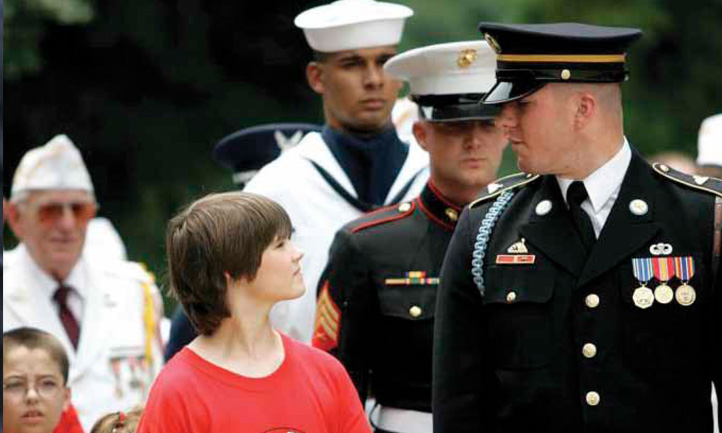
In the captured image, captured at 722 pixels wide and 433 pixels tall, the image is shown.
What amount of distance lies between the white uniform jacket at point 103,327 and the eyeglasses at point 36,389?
5.84 feet

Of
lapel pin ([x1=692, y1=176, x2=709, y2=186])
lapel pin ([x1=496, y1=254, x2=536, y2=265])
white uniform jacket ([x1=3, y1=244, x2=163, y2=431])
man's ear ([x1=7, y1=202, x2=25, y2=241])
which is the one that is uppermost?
lapel pin ([x1=692, y1=176, x2=709, y2=186])

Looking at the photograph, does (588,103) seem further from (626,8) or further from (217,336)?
(626,8)

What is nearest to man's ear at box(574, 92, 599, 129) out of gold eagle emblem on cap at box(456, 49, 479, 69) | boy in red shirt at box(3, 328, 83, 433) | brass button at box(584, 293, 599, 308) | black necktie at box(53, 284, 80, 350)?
brass button at box(584, 293, 599, 308)

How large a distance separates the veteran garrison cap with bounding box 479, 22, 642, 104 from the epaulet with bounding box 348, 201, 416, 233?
1.29 m

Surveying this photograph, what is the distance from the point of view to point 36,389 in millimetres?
6848

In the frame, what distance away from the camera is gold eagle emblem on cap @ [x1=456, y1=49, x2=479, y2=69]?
681 centimetres

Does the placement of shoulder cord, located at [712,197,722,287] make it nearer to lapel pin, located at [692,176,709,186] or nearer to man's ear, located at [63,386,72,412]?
lapel pin, located at [692,176,709,186]

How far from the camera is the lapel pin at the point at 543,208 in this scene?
555cm

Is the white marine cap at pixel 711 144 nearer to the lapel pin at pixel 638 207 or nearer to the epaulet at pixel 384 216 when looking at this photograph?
the epaulet at pixel 384 216

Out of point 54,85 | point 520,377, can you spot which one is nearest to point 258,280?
point 520,377

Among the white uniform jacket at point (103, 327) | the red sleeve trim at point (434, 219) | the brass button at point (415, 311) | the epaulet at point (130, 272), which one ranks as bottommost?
the white uniform jacket at point (103, 327)

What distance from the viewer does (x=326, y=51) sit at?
789cm

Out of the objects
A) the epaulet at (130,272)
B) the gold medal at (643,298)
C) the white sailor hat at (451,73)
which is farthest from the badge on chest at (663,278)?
the epaulet at (130,272)

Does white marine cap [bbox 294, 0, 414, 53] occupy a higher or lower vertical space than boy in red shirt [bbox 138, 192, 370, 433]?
higher
